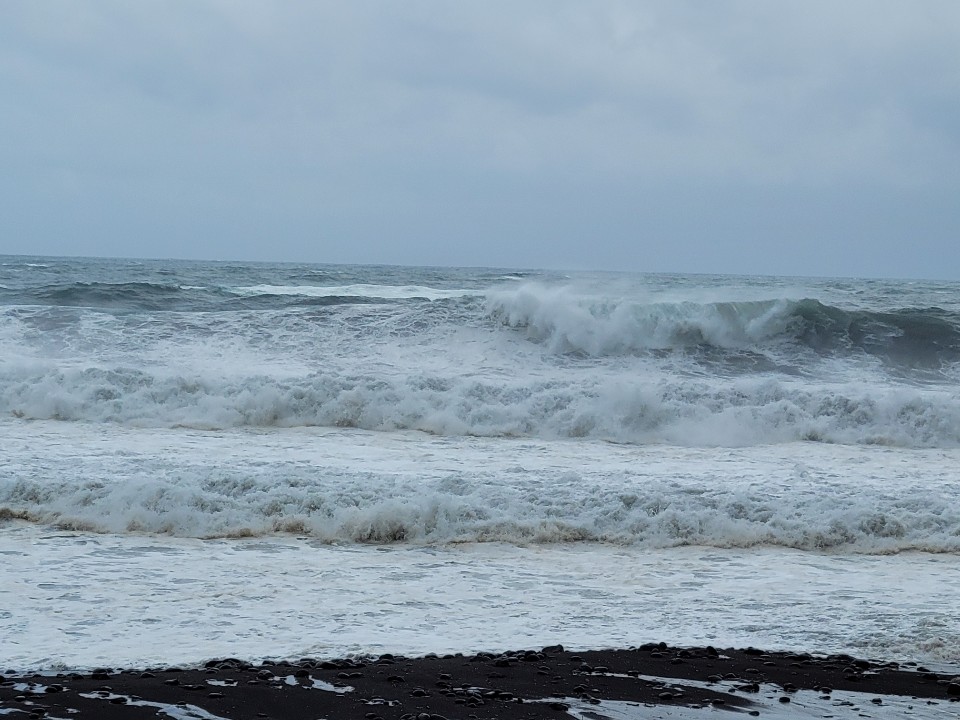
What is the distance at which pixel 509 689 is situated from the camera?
4391 millimetres

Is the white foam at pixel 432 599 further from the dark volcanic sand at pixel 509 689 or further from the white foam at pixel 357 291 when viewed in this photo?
the white foam at pixel 357 291

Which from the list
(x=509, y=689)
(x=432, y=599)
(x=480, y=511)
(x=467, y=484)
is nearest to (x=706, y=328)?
(x=467, y=484)

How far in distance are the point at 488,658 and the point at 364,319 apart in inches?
520

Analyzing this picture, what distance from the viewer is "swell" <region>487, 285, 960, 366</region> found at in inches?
663

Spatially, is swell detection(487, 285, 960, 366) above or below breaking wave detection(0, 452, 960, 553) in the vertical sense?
above

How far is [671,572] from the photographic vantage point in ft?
22.4

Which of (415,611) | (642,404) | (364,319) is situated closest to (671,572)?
(415,611)

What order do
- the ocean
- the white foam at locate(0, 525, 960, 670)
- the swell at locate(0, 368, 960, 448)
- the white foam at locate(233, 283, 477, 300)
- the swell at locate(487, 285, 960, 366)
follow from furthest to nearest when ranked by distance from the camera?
the white foam at locate(233, 283, 477, 300) → the swell at locate(487, 285, 960, 366) → the swell at locate(0, 368, 960, 448) → the ocean → the white foam at locate(0, 525, 960, 670)

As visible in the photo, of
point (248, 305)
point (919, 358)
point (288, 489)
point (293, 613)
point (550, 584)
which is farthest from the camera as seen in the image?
point (248, 305)

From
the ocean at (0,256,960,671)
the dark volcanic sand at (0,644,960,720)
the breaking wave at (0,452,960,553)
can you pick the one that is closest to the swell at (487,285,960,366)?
the ocean at (0,256,960,671)

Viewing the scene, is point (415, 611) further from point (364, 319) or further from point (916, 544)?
point (364, 319)

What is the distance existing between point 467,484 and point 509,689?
13.4 feet

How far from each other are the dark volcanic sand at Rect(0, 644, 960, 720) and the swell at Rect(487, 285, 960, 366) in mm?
11825

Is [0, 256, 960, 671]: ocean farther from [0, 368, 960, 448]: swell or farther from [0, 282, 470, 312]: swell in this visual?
[0, 282, 470, 312]: swell
